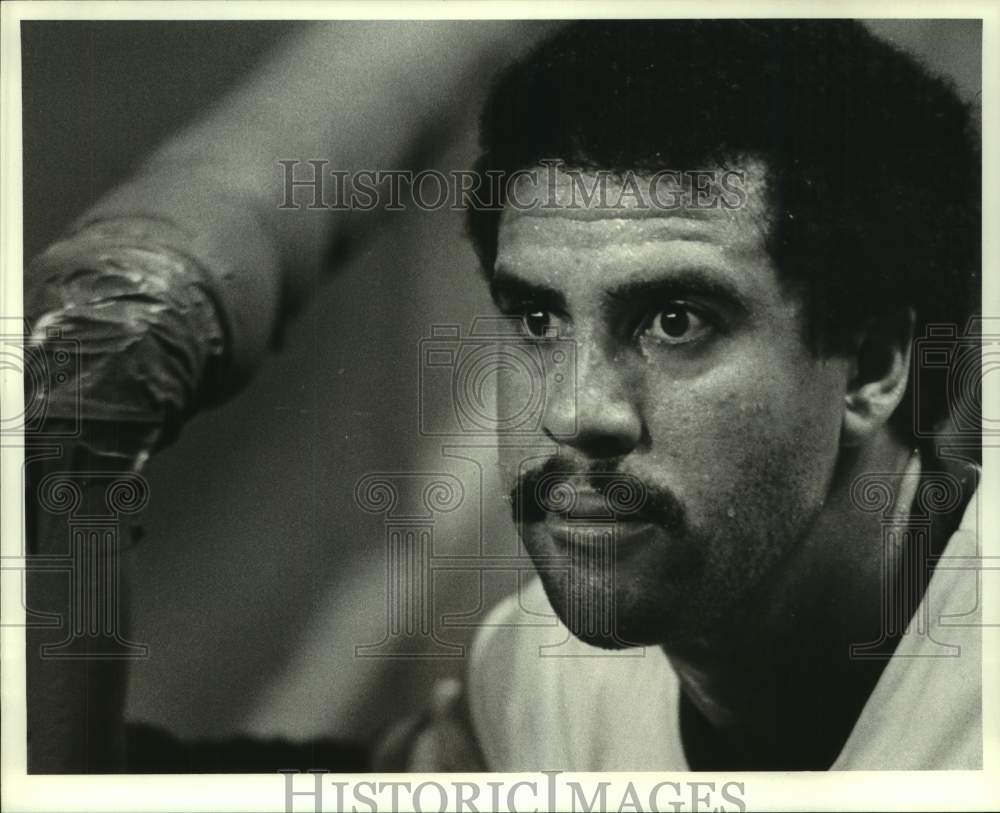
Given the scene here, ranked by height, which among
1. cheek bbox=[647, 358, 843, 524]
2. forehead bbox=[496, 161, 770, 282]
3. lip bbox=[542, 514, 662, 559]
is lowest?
lip bbox=[542, 514, 662, 559]

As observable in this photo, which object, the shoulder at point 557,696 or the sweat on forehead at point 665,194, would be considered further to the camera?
the shoulder at point 557,696

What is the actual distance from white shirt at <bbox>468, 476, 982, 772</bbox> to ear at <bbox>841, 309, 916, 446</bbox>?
379 mm

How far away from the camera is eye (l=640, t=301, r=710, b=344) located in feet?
9.12

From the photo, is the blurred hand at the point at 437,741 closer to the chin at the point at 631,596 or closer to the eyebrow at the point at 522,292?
the chin at the point at 631,596

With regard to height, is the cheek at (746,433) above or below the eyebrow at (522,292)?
below

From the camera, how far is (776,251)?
279 cm

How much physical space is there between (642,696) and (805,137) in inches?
62.5

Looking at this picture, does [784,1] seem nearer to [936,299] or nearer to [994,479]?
[936,299]

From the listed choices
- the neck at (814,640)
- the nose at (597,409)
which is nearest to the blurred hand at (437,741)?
the neck at (814,640)

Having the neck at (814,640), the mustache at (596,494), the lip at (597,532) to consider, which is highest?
the mustache at (596,494)

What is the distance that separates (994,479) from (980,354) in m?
0.35

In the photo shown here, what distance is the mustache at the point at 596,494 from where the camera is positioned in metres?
2.82

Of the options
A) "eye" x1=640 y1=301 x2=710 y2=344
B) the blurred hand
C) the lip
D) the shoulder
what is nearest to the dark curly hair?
"eye" x1=640 y1=301 x2=710 y2=344

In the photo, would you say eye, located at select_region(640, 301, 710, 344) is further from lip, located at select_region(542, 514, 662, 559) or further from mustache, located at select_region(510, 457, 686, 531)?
lip, located at select_region(542, 514, 662, 559)
